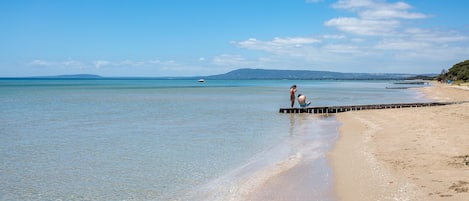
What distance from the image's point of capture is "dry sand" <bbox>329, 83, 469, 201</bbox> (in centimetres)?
956

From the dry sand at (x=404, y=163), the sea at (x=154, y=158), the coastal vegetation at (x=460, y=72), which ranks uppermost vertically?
the coastal vegetation at (x=460, y=72)

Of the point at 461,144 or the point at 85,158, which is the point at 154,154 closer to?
the point at 85,158

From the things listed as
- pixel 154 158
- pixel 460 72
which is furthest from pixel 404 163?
pixel 460 72

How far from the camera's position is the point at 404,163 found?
1262 centimetres

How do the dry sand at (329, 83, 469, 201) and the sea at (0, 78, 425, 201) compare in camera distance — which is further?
the sea at (0, 78, 425, 201)

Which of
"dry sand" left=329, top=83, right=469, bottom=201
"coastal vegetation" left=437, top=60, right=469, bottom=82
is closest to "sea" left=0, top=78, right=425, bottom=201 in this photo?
"dry sand" left=329, top=83, right=469, bottom=201

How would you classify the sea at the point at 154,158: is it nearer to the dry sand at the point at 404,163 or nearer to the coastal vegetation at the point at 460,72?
the dry sand at the point at 404,163

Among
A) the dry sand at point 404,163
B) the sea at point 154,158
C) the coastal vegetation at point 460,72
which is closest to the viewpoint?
the dry sand at point 404,163

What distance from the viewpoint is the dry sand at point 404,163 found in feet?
31.4

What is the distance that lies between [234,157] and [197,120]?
1342 centimetres

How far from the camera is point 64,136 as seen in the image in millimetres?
→ 20719

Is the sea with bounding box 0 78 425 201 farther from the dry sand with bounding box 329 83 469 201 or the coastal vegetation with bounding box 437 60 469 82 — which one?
the coastal vegetation with bounding box 437 60 469 82

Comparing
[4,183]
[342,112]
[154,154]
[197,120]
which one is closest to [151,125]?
[197,120]

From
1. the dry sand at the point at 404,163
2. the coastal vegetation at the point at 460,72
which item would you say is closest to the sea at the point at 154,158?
the dry sand at the point at 404,163
